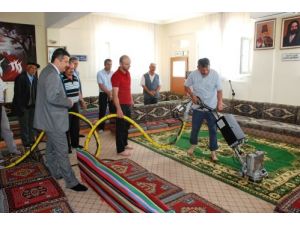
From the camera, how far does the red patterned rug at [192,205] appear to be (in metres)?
2.48

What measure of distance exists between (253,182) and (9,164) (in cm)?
318

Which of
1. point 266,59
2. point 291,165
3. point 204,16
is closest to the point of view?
point 291,165

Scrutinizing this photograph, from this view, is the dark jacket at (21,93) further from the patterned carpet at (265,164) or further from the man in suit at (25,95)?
the patterned carpet at (265,164)

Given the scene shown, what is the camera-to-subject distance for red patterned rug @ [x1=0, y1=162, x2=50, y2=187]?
10.3 ft

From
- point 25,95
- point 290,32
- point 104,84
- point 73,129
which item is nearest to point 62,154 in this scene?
point 73,129

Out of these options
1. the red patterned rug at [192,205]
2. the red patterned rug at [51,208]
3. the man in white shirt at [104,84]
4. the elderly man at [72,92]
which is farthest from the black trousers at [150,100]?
the red patterned rug at [51,208]

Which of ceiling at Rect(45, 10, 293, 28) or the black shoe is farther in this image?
ceiling at Rect(45, 10, 293, 28)

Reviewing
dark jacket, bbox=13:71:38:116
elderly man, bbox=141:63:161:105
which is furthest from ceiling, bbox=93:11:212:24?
dark jacket, bbox=13:71:38:116

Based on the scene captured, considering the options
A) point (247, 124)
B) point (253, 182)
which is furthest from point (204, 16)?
point (253, 182)

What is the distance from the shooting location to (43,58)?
6.20 meters

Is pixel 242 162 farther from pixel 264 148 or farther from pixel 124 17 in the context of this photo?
pixel 124 17

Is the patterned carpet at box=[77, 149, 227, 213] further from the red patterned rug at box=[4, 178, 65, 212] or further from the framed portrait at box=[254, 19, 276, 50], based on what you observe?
the framed portrait at box=[254, 19, 276, 50]

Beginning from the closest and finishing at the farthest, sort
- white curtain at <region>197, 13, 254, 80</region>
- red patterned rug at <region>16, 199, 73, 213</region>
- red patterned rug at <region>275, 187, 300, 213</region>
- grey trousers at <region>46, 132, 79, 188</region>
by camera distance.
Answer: red patterned rug at <region>275, 187, 300, 213</region> < red patterned rug at <region>16, 199, 73, 213</region> < grey trousers at <region>46, 132, 79, 188</region> < white curtain at <region>197, 13, 254, 80</region>

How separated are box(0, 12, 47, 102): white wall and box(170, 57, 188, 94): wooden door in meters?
3.80
